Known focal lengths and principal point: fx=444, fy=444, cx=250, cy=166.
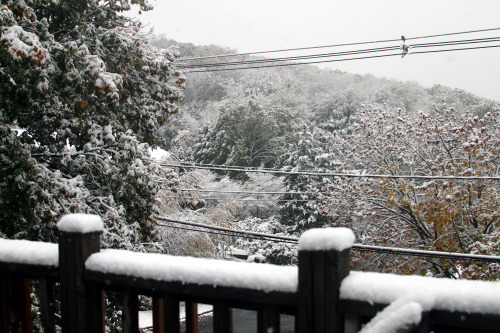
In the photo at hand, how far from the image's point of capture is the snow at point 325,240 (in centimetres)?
119

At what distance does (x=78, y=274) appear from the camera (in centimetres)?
162

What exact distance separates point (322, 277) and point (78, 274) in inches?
36.4

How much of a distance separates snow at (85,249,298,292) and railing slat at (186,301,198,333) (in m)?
0.15

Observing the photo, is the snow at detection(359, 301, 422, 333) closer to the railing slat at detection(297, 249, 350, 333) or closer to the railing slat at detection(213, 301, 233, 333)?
the railing slat at detection(297, 249, 350, 333)

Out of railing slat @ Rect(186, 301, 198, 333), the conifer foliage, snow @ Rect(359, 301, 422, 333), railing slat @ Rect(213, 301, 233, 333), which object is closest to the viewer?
snow @ Rect(359, 301, 422, 333)

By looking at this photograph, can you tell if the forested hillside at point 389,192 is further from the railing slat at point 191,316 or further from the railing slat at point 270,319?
the railing slat at point 270,319

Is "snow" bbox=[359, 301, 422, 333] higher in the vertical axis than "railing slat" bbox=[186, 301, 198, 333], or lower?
higher

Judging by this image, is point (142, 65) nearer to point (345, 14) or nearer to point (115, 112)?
point (115, 112)

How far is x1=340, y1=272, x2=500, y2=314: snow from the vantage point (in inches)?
41.1

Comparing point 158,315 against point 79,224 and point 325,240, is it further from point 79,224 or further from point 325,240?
point 325,240

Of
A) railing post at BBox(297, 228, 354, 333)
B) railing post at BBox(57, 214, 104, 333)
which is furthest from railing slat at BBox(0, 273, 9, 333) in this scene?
railing post at BBox(297, 228, 354, 333)

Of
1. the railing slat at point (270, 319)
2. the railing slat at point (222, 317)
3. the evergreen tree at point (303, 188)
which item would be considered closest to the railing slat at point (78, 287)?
the railing slat at point (222, 317)

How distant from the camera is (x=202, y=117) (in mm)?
40062

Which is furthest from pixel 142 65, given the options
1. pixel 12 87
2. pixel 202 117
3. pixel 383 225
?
pixel 202 117
